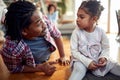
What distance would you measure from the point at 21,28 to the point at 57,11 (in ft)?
3.79

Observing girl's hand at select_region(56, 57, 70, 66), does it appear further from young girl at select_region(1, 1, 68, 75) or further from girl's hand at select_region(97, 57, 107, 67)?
girl's hand at select_region(97, 57, 107, 67)

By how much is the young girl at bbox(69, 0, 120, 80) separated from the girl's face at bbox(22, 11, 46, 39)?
8.5 inches

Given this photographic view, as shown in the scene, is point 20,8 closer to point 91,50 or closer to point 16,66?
point 16,66

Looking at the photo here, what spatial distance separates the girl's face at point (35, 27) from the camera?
1.48m

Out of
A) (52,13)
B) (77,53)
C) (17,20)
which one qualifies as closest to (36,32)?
(17,20)

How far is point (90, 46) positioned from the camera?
1.46m

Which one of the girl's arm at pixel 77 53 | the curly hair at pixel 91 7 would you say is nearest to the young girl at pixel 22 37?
the girl's arm at pixel 77 53

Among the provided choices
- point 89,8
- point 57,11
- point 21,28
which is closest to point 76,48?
point 89,8

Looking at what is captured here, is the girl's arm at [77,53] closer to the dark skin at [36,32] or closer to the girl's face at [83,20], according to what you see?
the girl's face at [83,20]

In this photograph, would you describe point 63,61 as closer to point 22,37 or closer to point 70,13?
point 22,37

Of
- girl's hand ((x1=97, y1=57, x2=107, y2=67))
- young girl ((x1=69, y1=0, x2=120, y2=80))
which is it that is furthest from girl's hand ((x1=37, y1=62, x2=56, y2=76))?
girl's hand ((x1=97, y1=57, x2=107, y2=67))

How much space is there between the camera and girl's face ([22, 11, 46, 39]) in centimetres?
148

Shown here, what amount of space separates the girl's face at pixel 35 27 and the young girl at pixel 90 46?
217 mm

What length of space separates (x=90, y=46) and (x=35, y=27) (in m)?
0.35
